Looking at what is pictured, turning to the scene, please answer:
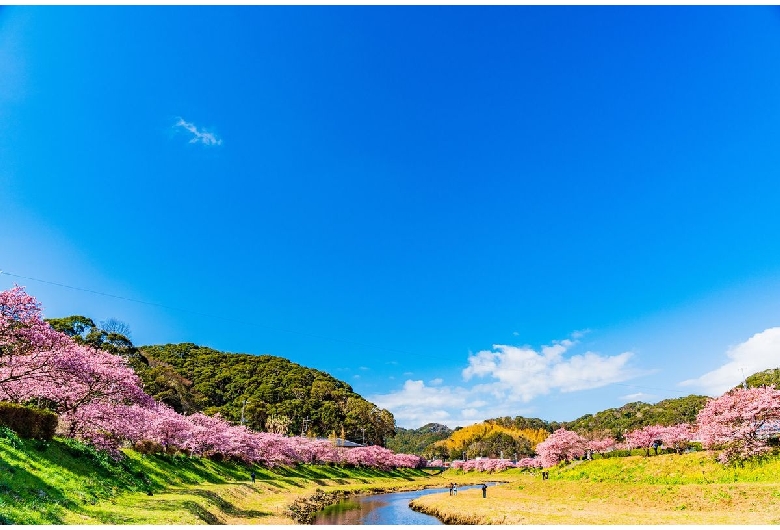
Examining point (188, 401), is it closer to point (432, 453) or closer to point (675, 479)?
point (675, 479)

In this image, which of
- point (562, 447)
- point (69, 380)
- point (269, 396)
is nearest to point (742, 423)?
point (562, 447)

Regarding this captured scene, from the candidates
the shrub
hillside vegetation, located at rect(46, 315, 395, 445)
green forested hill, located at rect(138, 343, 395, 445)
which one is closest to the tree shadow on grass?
the shrub

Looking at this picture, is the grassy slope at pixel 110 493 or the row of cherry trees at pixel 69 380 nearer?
the grassy slope at pixel 110 493

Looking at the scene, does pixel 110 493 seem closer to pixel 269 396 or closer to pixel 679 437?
pixel 679 437

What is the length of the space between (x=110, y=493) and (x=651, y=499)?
114 ft

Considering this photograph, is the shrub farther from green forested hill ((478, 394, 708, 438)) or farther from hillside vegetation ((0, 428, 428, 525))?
green forested hill ((478, 394, 708, 438))

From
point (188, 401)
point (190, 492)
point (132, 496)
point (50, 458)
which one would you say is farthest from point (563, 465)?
point (188, 401)

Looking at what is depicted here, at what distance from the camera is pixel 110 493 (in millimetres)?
22141

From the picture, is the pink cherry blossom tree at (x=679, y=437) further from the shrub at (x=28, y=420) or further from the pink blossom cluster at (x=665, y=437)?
the shrub at (x=28, y=420)

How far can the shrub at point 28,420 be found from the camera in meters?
21.7

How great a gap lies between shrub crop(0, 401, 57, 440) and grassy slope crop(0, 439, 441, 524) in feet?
3.00

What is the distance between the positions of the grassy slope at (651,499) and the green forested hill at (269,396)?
67536 millimetres

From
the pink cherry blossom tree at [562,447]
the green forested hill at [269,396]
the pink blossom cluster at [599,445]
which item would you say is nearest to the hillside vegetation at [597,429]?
the pink blossom cluster at [599,445]

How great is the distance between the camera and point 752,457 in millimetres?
32312
